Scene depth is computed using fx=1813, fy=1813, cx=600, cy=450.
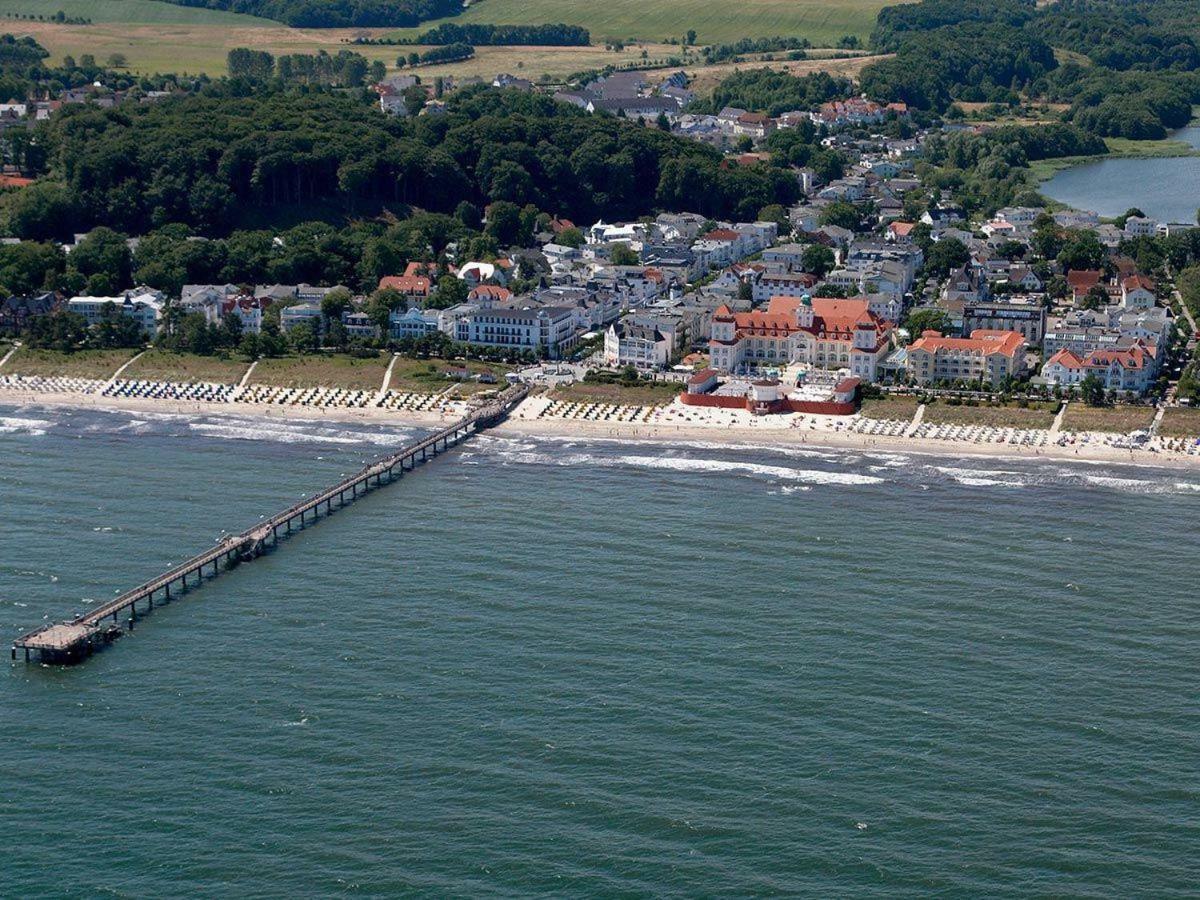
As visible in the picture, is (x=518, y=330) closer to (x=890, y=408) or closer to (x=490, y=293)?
(x=490, y=293)

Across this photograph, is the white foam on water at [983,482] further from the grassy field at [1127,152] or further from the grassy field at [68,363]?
the grassy field at [1127,152]

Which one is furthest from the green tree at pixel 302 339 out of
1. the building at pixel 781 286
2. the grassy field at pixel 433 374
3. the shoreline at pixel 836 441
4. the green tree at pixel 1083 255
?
the green tree at pixel 1083 255

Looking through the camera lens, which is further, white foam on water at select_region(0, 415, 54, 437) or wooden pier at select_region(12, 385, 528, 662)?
white foam on water at select_region(0, 415, 54, 437)

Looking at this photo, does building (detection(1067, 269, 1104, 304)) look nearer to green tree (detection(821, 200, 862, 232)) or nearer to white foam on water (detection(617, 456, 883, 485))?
green tree (detection(821, 200, 862, 232))

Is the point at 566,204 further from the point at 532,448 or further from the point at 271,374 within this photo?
the point at 532,448

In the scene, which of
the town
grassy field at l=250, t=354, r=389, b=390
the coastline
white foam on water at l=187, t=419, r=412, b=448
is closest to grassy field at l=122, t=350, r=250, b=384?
the town

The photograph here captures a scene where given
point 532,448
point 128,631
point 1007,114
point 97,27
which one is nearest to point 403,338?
point 532,448

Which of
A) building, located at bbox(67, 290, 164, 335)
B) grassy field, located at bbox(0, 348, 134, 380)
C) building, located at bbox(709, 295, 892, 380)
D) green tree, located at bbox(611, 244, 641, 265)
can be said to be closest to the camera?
building, located at bbox(709, 295, 892, 380)
